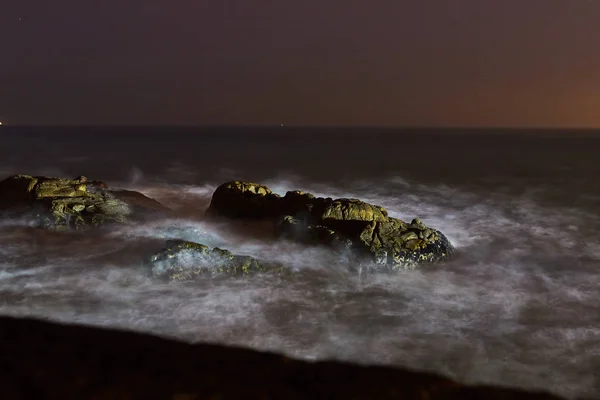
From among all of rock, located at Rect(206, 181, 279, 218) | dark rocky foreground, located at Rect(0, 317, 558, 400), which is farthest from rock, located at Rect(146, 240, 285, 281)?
rock, located at Rect(206, 181, 279, 218)

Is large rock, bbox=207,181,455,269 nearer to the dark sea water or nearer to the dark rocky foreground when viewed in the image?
the dark sea water

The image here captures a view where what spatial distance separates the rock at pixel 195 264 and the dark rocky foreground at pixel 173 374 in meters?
3.01

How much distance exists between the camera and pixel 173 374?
5.88 meters

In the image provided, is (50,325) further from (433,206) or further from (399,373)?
(433,206)

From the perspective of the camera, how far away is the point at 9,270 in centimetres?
1073

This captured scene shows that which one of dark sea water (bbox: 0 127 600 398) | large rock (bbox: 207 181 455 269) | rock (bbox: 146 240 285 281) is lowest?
dark sea water (bbox: 0 127 600 398)

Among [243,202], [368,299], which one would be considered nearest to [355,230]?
[368,299]

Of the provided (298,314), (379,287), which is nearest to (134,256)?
(298,314)

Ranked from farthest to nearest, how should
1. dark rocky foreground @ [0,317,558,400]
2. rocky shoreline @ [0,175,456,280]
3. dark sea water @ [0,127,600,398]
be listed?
rocky shoreline @ [0,175,456,280]
dark sea water @ [0,127,600,398]
dark rocky foreground @ [0,317,558,400]

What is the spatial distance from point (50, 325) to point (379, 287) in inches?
262

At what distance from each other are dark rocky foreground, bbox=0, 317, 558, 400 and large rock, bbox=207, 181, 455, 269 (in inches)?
201

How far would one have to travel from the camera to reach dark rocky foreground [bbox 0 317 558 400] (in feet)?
17.8

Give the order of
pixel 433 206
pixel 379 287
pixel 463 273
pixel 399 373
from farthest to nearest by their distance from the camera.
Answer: pixel 433 206 → pixel 463 273 → pixel 379 287 → pixel 399 373

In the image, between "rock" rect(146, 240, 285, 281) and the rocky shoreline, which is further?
the rocky shoreline
